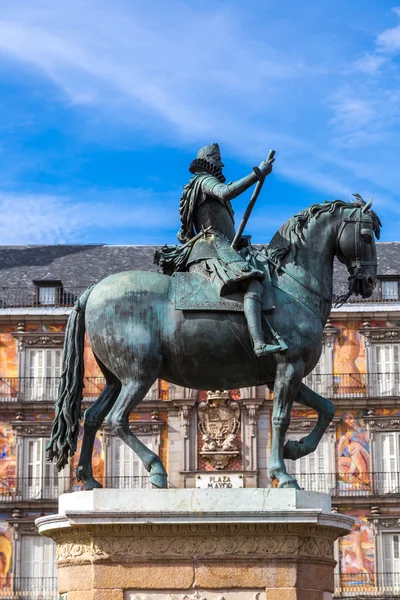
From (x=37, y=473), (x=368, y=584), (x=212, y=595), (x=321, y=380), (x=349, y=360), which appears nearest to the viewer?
(x=212, y=595)

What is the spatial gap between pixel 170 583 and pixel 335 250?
11.4 ft

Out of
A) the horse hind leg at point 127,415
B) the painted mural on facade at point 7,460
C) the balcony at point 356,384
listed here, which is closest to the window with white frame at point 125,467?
the painted mural on facade at point 7,460

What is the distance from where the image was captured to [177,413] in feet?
157

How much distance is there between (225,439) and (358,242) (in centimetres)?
3635

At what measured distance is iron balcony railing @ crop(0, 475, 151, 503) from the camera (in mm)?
47031

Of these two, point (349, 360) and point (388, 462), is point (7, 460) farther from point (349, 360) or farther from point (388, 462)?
point (388, 462)

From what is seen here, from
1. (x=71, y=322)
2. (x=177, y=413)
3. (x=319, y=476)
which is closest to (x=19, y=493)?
(x=177, y=413)

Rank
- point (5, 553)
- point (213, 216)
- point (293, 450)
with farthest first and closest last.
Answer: point (5, 553), point (213, 216), point (293, 450)

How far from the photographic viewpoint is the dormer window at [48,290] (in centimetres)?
5009

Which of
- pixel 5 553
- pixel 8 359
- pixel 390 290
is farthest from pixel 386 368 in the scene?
pixel 5 553

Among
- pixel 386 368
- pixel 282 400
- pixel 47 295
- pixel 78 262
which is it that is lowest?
pixel 282 400

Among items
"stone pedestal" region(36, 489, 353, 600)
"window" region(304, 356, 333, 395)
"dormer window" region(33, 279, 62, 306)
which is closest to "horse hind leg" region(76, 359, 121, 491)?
"stone pedestal" region(36, 489, 353, 600)

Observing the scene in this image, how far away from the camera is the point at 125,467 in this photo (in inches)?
1871

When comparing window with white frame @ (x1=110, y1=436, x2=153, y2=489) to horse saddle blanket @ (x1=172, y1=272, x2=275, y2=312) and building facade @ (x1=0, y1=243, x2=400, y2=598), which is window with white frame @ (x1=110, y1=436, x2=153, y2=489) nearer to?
building facade @ (x1=0, y1=243, x2=400, y2=598)
